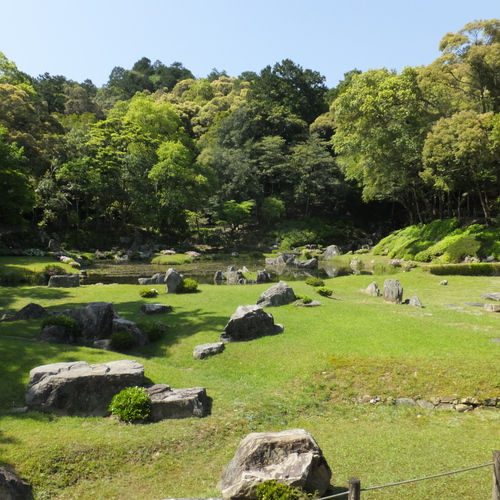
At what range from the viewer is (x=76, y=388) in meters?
10.6

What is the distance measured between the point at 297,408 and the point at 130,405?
4.67 meters

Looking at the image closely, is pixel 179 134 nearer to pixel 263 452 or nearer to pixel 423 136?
pixel 423 136

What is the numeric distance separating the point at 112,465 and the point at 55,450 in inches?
50.3

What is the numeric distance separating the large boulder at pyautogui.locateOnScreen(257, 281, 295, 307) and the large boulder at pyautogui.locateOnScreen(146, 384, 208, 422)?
10256 millimetres

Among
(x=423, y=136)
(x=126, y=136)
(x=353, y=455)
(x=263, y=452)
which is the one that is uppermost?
(x=126, y=136)

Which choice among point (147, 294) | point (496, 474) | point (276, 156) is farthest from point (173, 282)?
point (276, 156)

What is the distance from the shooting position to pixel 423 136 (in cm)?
4194

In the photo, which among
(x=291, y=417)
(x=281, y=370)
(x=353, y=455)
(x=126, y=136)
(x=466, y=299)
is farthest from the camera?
(x=126, y=136)

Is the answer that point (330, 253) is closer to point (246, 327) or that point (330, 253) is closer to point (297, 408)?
point (246, 327)

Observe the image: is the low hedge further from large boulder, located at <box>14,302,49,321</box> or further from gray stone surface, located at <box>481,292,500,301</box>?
large boulder, located at <box>14,302,49,321</box>

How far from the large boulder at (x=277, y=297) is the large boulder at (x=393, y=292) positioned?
554cm

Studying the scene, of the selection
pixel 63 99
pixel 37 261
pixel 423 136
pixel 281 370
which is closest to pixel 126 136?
pixel 37 261

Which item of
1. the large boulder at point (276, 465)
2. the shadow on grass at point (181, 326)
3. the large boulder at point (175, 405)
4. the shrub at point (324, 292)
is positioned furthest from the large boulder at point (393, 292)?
the large boulder at point (276, 465)

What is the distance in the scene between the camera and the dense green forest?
130 feet
